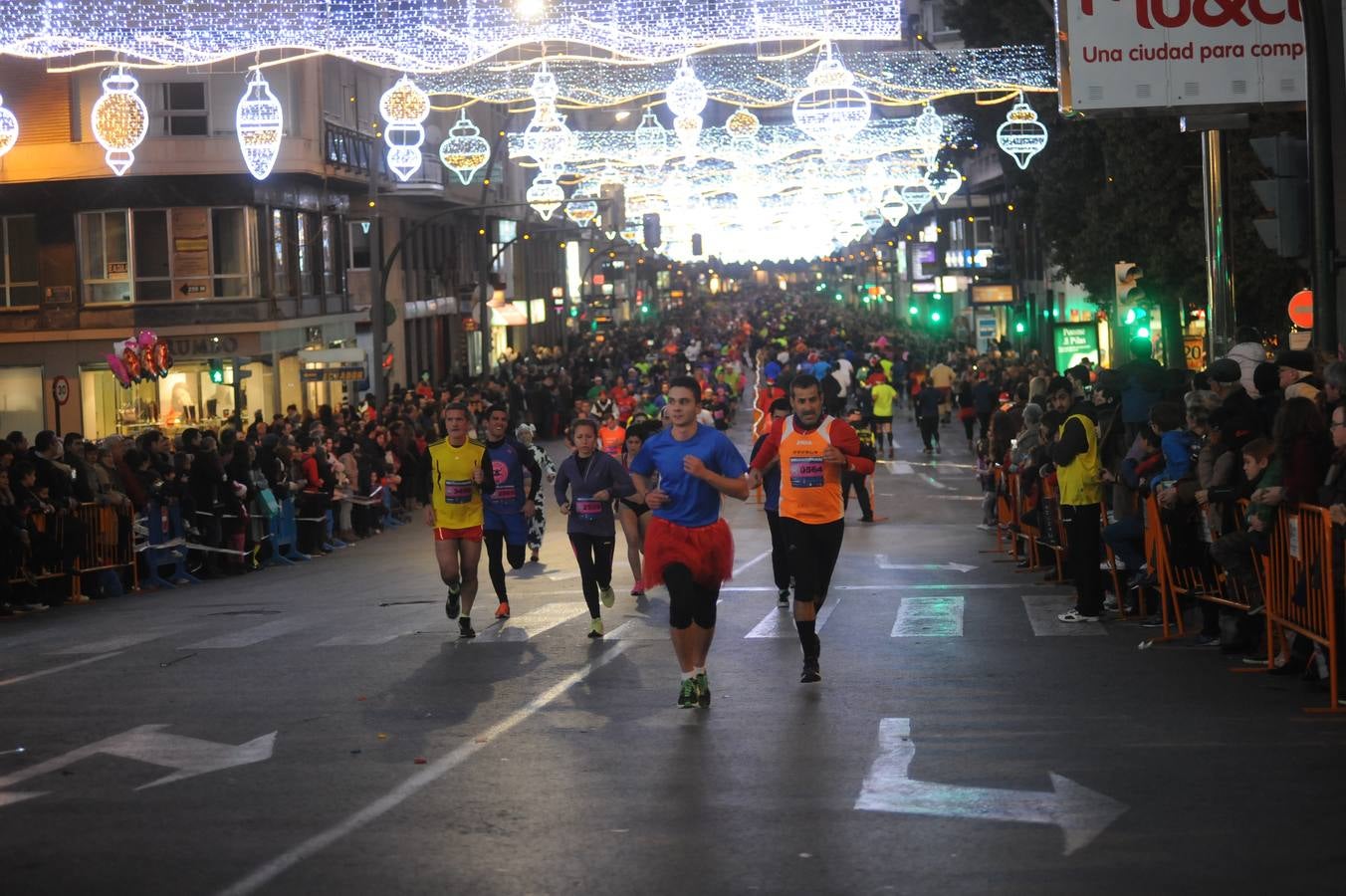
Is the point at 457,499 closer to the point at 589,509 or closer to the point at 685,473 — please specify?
the point at 589,509

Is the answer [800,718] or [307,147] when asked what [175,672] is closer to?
[800,718]

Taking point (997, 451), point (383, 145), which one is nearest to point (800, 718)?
point (997, 451)

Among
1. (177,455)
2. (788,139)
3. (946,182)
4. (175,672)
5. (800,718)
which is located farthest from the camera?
(946,182)

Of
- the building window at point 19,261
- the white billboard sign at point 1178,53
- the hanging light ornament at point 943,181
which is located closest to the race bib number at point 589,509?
the white billboard sign at point 1178,53

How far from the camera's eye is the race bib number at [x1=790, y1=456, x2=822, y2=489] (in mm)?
12219

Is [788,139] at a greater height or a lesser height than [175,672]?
greater

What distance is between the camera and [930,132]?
45.2 metres

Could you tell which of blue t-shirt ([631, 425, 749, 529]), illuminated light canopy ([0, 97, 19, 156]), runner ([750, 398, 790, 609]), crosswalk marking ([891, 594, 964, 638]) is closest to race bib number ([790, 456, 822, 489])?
blue t-shirt ([631, 425, 749, 529])

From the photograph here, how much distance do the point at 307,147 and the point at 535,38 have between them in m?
22.9

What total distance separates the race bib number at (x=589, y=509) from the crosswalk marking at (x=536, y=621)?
0.93 metres

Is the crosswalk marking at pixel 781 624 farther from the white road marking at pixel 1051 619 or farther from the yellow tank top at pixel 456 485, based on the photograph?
the yellow tank top at pixel 456 485

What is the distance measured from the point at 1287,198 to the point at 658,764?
26.1ft

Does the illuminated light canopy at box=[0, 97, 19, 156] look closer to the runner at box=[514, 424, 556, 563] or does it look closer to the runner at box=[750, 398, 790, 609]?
the runner at box=[514, 424, 556, 563]

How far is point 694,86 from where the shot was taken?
25.4m
